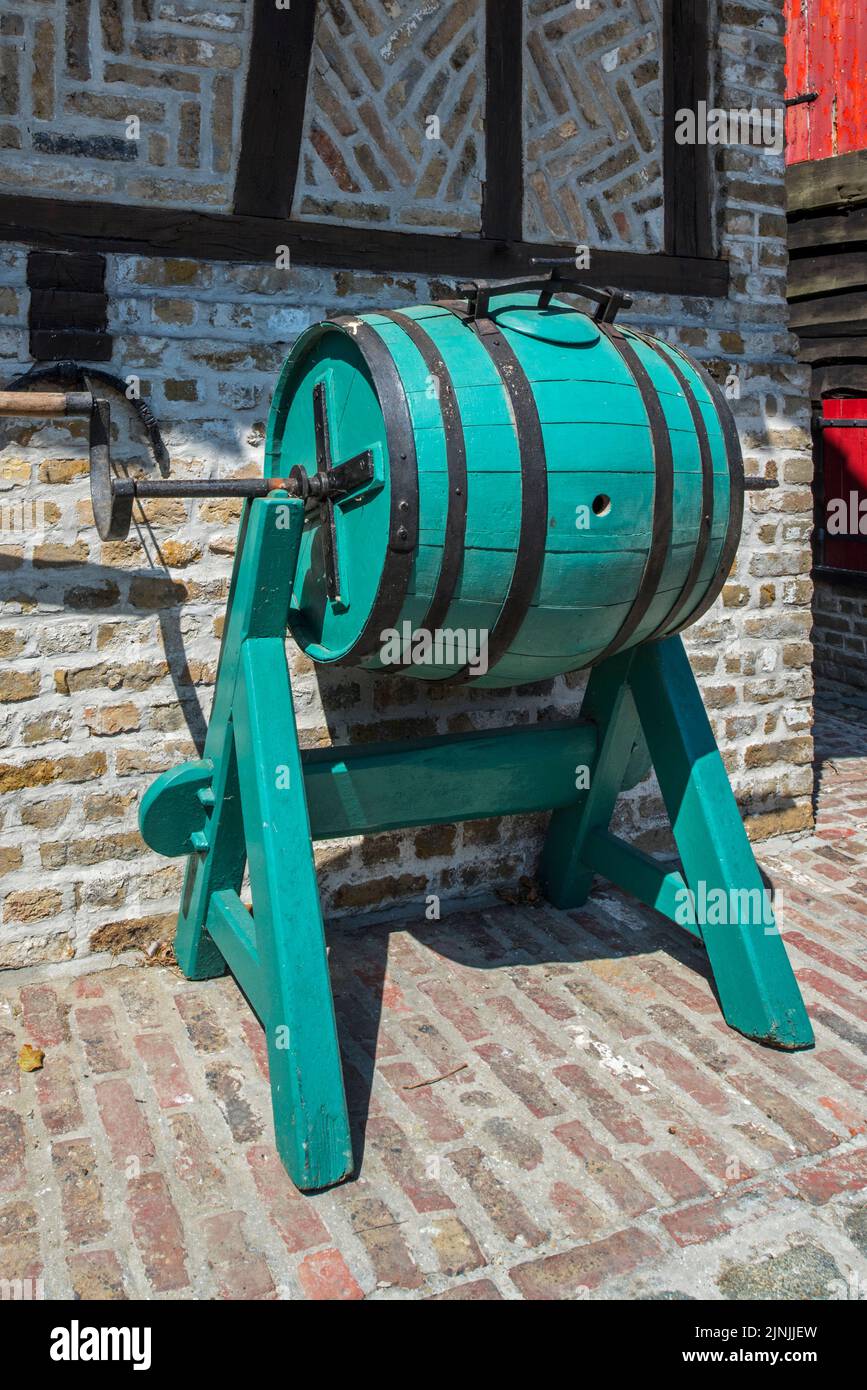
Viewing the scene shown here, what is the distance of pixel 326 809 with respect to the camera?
9.73ft

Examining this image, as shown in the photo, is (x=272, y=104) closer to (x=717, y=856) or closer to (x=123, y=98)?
(x=123, y=98)

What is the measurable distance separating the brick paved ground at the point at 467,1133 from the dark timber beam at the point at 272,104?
2.33 meters

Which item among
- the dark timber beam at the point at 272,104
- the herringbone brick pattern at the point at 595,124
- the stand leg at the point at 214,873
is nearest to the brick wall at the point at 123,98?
the dark timber beam at the point at 272,104

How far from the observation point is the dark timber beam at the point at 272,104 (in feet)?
10.7

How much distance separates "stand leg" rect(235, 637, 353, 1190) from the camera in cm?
244

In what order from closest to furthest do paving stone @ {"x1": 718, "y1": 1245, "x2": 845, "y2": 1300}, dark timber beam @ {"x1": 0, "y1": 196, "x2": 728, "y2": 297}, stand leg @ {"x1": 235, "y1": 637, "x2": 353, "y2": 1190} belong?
paving stone @ {"x1": 718, "y1": 1245, "x2": 845, "y2": 1300} → stand leg @ {"x1": 235, "y1": 637, "x2": 353, "y2": 1190} → dark timber beam @ {"x1": 0, "y1": 196, "x2": 728, "y2": 297}

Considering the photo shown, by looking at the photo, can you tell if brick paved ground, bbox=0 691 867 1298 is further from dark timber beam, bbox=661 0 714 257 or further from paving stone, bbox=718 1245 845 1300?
dark timber beam, bbox=661 0 714 257

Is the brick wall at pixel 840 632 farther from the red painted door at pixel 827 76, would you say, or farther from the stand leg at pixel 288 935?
the stand leg at pixel 288 935

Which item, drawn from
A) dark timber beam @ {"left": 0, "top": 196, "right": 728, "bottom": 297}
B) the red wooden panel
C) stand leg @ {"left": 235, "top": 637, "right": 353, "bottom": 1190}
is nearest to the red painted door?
the red wooden panel

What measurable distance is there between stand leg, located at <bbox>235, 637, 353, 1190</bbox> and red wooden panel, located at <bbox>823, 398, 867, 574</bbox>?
4.96 meters

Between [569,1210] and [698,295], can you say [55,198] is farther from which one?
[569,1210]
